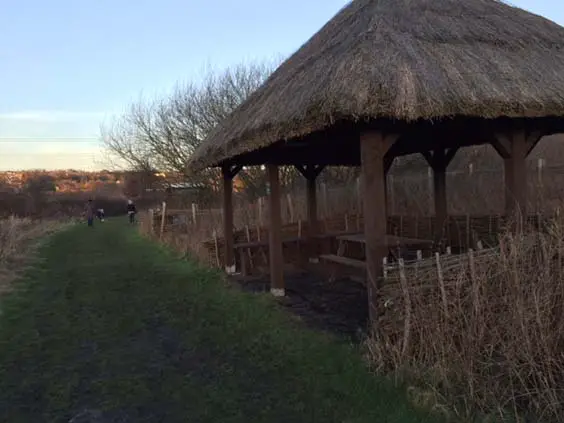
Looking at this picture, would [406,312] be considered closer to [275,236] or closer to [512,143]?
[512,143]

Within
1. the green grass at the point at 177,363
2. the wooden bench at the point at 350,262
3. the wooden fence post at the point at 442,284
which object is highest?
the wooden fence post at the point at 442,284

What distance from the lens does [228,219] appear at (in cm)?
1237

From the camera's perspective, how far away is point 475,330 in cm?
504

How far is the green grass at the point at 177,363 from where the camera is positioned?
495cm

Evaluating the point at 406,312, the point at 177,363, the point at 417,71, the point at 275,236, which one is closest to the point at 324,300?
the point at 275,236

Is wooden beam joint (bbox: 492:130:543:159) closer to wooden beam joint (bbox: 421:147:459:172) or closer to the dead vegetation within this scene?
wooden beam joint (bbox: 421:147:459:172)

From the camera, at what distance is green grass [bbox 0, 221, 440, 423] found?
4.95 m

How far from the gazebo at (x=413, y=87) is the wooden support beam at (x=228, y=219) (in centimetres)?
267

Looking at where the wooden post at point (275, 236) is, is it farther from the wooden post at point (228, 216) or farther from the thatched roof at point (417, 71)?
the wooden post at point (228, 216)

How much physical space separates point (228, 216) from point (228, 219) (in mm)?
67

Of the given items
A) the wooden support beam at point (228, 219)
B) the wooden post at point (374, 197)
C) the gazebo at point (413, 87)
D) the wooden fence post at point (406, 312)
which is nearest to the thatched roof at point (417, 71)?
the gazebo at point (413, 87)

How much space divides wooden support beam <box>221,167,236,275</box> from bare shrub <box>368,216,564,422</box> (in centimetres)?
676

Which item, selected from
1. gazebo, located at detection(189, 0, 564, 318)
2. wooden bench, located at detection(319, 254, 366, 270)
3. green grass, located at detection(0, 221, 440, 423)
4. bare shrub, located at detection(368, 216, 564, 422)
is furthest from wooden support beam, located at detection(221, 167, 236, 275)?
bare shrub, located at detection(368, 216, 564, 422)

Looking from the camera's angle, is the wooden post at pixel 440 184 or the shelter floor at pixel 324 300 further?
the wooden post at pixel 440 184
